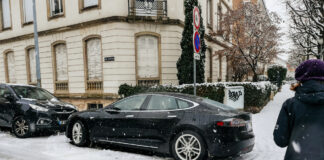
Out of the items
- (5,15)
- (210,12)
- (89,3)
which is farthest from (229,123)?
(5,15)

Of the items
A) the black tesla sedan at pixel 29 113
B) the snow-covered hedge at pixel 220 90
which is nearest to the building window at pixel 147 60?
the snow-covered hedge at pixel 220 90

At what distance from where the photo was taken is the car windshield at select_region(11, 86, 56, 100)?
815cm

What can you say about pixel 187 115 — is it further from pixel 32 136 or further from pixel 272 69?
pixel 272 69

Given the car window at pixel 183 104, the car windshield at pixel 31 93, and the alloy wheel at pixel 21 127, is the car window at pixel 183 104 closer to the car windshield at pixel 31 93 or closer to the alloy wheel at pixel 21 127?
the alloy wheel at pixel 21 127

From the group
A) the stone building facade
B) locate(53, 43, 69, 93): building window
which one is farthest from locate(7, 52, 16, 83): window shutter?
locate(53, 43, 69, 93): building window

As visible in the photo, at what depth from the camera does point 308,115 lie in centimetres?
213

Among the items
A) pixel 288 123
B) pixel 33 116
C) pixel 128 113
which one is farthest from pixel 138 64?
pixel 288 123

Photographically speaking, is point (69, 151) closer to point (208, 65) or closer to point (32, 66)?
point (32, 66)

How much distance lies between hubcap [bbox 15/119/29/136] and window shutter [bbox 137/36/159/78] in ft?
21.9

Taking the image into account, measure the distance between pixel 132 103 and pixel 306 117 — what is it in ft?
13.6

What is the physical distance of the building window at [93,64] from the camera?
13.7 meters

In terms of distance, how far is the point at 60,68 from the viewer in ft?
51.3

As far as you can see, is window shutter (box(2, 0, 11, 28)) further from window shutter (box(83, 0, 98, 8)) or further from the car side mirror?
the car side mirror

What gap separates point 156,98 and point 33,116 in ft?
13.4
